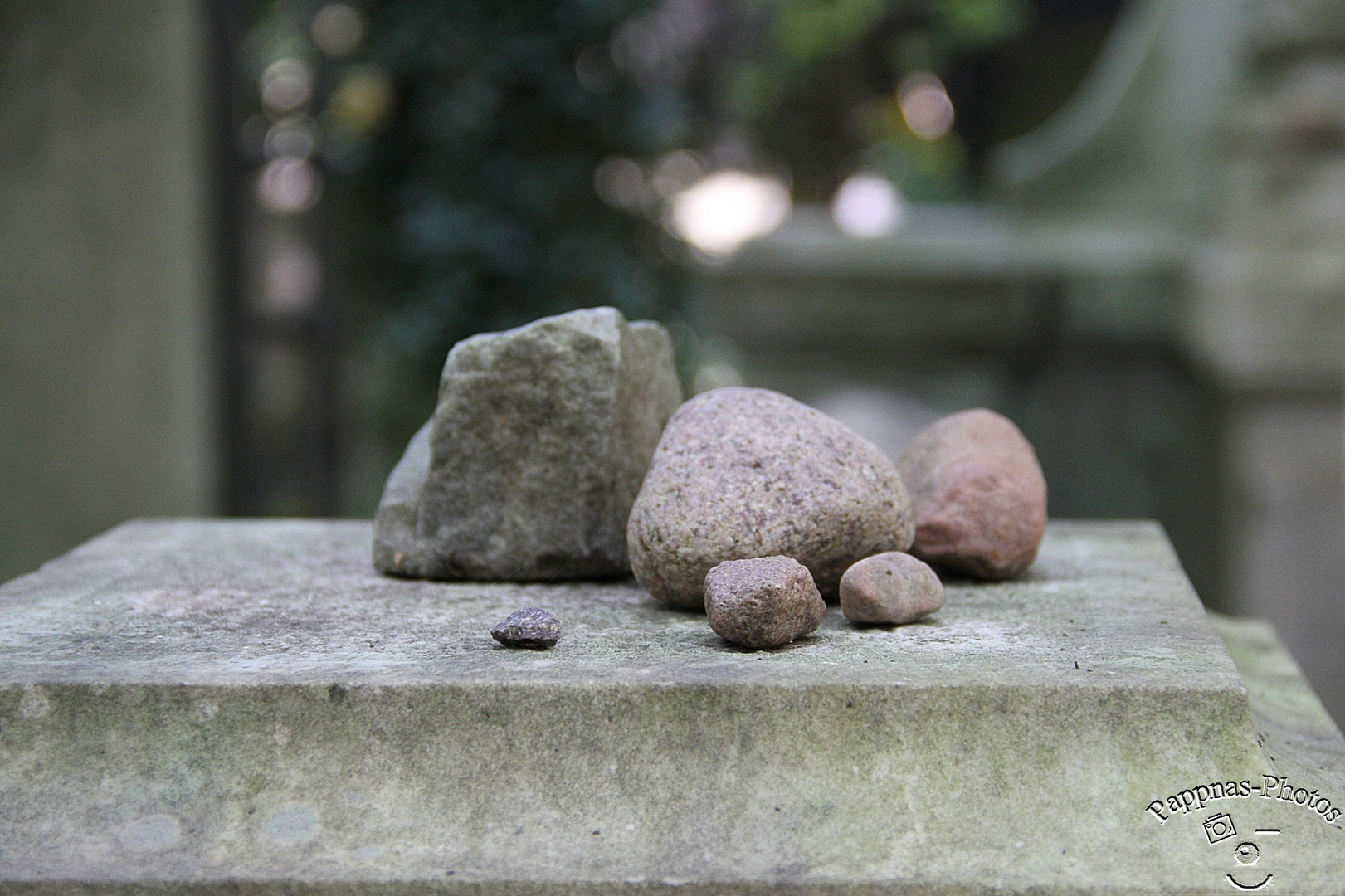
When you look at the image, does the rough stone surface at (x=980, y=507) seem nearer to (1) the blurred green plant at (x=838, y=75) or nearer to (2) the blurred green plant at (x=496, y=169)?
(2) the blurred green plant at (x=496, y=169)

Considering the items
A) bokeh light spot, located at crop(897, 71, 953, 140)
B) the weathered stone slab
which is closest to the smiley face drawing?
the weathered stone slab

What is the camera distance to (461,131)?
18.0ft

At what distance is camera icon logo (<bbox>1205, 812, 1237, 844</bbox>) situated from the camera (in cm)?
154

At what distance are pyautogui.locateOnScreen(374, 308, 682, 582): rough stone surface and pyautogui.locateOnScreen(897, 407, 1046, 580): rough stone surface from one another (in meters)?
0.50

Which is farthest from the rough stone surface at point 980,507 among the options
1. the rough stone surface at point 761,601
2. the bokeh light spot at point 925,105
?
the bokeh light spot at point 925,105

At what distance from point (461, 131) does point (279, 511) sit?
69.0 inches

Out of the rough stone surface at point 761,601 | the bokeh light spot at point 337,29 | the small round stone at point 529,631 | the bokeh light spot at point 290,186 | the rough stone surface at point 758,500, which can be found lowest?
the small round stone at point 529,631

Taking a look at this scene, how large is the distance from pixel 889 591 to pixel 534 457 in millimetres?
660

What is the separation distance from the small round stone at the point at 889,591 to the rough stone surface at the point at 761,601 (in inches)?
3.9

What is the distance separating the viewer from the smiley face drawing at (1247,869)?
1.49 m

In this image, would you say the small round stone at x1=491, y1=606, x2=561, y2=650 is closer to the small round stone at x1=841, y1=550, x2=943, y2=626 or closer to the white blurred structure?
the small round stone at x1=841, y1=550, x2=943, y2=626

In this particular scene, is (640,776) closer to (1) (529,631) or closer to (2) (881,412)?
(1) (529,631)

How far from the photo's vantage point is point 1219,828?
1550mm

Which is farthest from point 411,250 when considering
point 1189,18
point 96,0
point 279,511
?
point 1189,18
